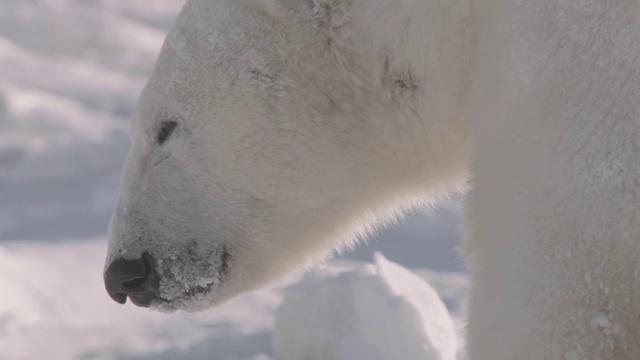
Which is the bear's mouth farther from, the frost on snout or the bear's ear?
the bear's ear

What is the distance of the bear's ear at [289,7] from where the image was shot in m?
1.88

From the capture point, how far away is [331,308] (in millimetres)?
3457

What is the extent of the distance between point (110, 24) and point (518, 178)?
6231 mm

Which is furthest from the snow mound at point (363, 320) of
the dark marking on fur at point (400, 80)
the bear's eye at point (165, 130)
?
the dark marking on fur at point (400, 80)

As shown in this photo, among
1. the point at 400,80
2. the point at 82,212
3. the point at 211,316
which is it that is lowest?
the point at 400,80

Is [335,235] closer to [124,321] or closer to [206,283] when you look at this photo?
[206,283]

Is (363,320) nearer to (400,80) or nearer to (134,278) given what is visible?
(134,278)

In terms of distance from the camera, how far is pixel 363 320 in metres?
3.41

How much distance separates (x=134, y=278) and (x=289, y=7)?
0.71 m

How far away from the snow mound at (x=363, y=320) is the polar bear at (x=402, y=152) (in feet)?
3.51

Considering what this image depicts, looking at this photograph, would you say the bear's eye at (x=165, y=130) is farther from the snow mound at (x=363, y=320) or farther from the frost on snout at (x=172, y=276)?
the snow mound at (x=363, y=320)

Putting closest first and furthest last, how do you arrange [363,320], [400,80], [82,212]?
[400,80] < [363,320] < [82,212]

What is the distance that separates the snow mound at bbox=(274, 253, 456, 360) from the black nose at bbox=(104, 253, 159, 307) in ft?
4.08

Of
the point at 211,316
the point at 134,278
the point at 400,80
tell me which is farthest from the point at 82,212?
the point at 400,80
